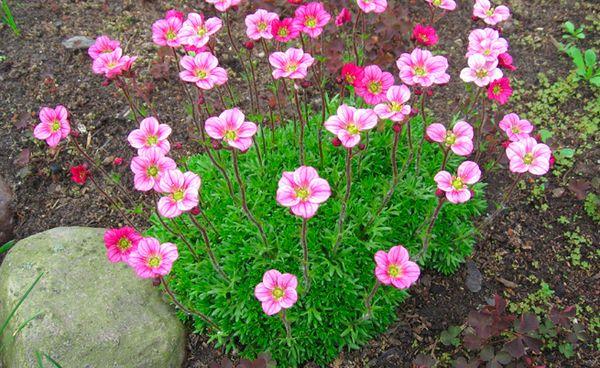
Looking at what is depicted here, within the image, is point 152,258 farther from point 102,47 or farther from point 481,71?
point 481,71

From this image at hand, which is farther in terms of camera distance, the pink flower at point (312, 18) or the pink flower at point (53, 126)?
the pink flower at point (312, 18)

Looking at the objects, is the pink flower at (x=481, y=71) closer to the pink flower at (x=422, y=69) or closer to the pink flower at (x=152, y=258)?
the pink flower at (x=422, y=69)

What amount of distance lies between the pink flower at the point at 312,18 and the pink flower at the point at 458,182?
3.62ft

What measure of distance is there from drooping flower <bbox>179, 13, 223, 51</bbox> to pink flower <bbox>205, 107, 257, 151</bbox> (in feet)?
2.10

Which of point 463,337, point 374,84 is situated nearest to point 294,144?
point 374,84

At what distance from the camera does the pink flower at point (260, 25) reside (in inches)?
120

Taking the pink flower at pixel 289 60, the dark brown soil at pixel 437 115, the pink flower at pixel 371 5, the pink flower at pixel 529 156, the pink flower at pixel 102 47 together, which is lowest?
the dark brown soil at pixel 437 115

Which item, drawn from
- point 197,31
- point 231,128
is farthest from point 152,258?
point 197,31

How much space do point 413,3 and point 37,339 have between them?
440cm

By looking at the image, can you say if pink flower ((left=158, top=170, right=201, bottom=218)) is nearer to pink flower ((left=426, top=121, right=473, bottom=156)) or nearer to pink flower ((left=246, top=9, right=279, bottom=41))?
pink flower ((left=246, top=9, right=279, bottom=41))

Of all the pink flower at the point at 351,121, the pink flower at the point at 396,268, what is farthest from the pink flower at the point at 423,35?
the pink flower at the point at 396,268

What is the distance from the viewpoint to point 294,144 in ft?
12.3

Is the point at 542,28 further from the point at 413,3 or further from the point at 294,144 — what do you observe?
the point at 294,144

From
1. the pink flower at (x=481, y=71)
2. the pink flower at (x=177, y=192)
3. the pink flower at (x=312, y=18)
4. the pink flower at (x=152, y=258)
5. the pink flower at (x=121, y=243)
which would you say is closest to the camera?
the pink flower at (x=177, y=192)
